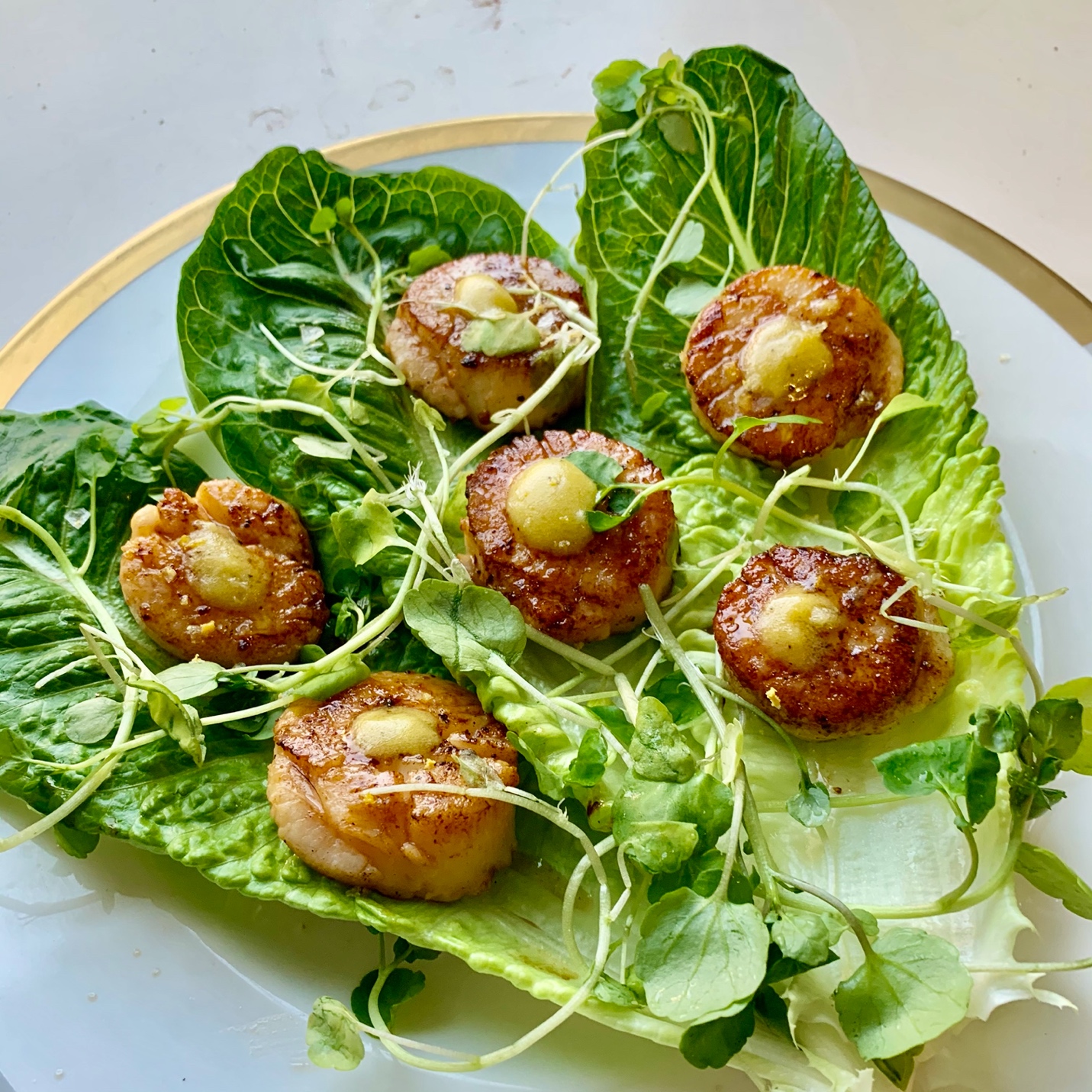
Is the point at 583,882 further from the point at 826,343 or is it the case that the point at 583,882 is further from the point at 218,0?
the point at 218,0

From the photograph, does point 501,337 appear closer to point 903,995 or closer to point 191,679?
point 191,679

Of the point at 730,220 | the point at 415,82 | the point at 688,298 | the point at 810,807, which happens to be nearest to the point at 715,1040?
the point at 810,807

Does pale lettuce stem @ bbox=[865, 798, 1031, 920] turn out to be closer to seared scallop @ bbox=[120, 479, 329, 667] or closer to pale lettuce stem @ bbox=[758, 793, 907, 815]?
pale lettuce stem @ bbox=[758, 793, 907, 815]

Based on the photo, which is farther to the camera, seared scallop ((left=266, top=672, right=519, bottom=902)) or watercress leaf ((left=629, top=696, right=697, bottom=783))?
seared scallop ((left=266, top=672, right=519, bottom=902))

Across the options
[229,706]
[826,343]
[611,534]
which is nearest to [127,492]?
[229,706]

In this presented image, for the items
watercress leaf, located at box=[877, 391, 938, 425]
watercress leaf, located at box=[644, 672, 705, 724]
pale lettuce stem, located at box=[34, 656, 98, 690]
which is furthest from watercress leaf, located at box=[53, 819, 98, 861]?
watercress leaf, located at box=[877, 391, 938, 425]

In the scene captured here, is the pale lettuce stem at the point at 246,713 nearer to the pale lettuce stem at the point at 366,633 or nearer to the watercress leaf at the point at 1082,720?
the pale lettuce stem at the point at 366,633
